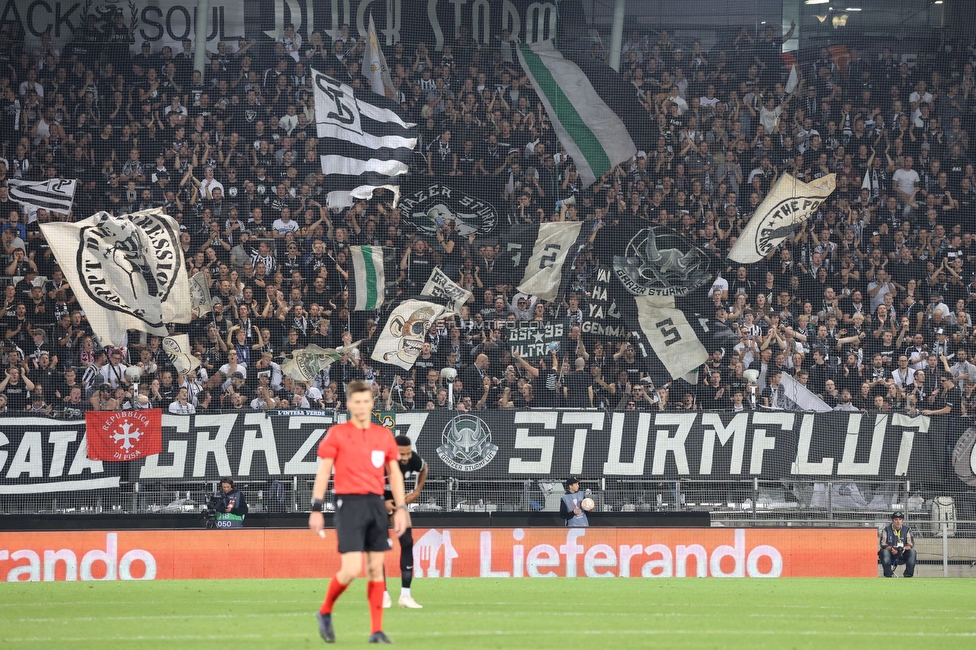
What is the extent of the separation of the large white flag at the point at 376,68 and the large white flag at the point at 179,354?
6.59 meters

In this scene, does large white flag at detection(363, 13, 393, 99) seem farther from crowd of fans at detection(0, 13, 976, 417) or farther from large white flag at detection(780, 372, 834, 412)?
large white flag at detection(780, 372, 834, 412)

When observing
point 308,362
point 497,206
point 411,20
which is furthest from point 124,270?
point 411,20

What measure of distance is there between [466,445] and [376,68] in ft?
28.1

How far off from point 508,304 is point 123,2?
967 centimetres

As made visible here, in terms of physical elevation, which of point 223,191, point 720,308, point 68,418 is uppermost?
point 223,191

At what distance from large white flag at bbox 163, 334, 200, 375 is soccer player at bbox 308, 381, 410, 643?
12905 millimetres

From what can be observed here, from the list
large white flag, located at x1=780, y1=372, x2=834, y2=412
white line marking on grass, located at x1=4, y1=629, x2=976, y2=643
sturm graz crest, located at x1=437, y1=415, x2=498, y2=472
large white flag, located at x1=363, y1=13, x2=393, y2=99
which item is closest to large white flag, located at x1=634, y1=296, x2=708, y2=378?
large white flag, located at x1=780, y1=372, x2=834, y2=412

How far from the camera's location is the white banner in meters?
23.1

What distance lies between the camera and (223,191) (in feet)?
72.9

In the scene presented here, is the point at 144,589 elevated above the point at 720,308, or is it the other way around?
the point at 720,308

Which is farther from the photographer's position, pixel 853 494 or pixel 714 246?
pixel 714 246

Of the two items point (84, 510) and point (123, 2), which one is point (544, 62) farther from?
point (84, 510)

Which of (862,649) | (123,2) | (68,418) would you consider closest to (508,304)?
(68,418)

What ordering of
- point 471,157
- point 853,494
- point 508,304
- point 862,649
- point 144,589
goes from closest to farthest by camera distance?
1. point 862,649
2. point 144,589
3. point 853,494
4. point 508,304
5. point 471,157
